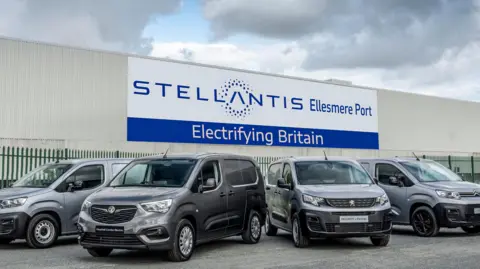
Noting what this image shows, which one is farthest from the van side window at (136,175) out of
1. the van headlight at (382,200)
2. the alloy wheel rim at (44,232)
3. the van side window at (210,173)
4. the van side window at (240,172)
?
the van headlight at (382,200)

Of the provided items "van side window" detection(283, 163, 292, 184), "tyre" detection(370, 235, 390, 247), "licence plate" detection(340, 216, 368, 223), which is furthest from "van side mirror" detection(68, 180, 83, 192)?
"tyre" detection(370, 235, 390, 247)

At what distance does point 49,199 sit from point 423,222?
7692 millimetres

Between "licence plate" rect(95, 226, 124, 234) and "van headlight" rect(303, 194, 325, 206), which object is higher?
"van headlight" rect(303, 194, 325, 206)

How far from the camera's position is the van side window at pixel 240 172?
450 inches

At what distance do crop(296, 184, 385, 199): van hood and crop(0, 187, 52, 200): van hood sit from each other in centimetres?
484

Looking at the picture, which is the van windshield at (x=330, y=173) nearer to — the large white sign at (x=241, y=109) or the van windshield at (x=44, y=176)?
the van windshield at (x=44, y=176)

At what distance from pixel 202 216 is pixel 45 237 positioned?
131 inches

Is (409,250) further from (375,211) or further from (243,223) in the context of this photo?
(243,223)

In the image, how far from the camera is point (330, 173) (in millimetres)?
11906

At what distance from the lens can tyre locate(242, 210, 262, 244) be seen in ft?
38.5

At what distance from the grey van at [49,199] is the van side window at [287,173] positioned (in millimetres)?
3432

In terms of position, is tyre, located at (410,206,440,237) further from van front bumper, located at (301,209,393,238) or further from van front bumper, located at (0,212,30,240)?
van front bumper, located at (0,212,30,240)

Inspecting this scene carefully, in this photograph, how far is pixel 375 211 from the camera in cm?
1057

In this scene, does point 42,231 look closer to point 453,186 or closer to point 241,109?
point 453,186
